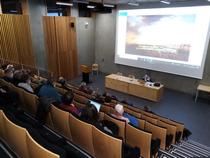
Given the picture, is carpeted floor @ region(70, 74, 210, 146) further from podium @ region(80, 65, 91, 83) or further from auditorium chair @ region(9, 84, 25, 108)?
auditorium chair @ region(9, 84, 25, 108)

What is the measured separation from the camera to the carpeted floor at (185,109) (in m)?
4.68

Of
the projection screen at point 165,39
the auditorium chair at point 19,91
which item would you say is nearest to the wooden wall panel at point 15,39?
the auditorium chair at point 19,91

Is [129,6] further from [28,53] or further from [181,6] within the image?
[28,53]

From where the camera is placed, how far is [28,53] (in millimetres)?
7129

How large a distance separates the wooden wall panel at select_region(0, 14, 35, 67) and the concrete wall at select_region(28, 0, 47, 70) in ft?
1.12

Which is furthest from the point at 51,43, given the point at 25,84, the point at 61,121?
the point at 61,121

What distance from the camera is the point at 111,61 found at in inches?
356

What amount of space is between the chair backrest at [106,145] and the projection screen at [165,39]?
527cm

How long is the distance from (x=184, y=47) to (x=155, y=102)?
86.5 inches

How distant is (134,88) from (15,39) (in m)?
4.80

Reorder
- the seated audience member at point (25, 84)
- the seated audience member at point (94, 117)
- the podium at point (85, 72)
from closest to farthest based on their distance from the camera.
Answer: the seated audience member at point (94, 117)
the seated audience member at point (25, 84)
the podium at point (85, 72)

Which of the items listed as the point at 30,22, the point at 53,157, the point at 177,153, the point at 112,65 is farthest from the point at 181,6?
the point at 53,157

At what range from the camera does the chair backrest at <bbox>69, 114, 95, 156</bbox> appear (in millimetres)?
2479

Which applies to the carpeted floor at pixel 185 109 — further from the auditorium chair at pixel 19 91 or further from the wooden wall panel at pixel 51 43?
the auditorium chair at pixel 19 91
